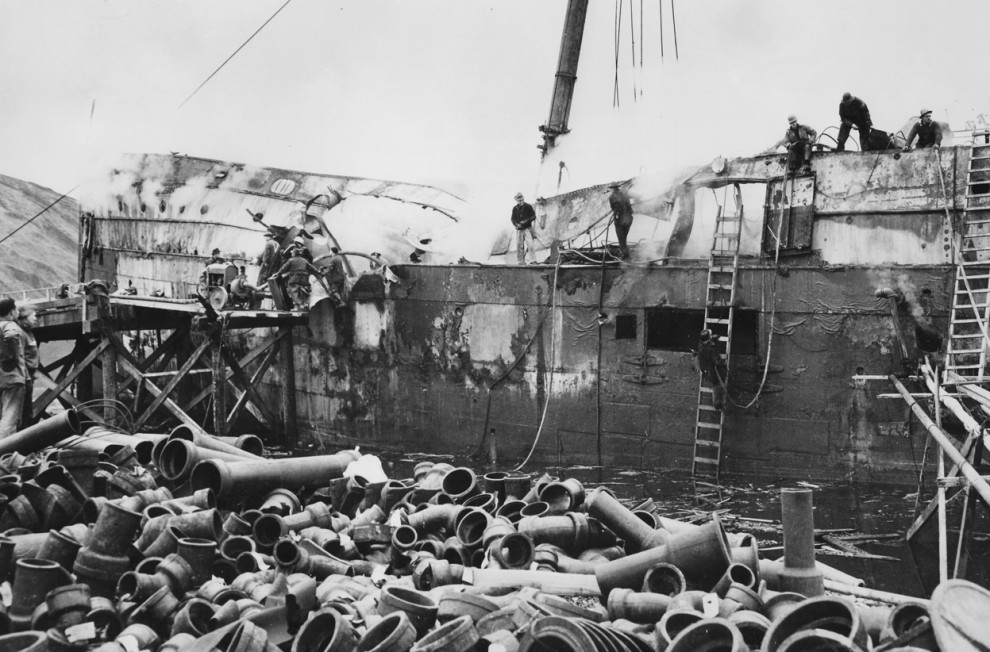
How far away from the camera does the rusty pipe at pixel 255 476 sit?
821cm

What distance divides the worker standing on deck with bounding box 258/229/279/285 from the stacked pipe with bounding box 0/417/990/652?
30.4 ft

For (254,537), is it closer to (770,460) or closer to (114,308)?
(770,460)

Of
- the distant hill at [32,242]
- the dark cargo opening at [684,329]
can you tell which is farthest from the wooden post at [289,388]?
the distant hill at [32,242]

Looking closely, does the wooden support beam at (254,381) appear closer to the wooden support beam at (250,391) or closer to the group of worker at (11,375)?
the wooden support beam at (250,391)

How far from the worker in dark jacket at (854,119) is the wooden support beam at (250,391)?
11977 millimetres

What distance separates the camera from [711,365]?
45.6ft

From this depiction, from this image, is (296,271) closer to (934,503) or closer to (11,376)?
(11,376)

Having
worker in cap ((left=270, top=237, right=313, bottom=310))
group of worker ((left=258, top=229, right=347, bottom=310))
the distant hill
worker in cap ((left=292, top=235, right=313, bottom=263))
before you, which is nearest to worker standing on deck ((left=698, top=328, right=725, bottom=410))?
group of worker ((left=258, top=229, right=347, bottom=310))

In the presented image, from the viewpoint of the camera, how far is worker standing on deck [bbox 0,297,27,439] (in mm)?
11035

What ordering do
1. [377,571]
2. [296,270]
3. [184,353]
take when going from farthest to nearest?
[184,353], [296,270], [377,571]

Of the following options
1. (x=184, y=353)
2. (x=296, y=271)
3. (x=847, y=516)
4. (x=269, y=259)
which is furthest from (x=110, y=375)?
(x=847, y=516)

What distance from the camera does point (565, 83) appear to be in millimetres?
19109

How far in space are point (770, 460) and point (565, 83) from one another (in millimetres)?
9558

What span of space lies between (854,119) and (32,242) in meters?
43.0
